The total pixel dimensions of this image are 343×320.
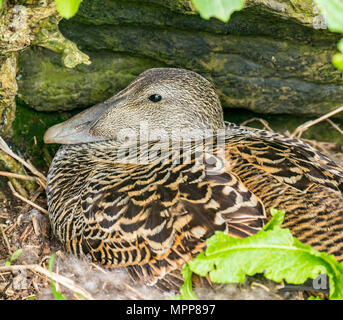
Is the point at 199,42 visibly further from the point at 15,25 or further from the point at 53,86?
the point at 15,25

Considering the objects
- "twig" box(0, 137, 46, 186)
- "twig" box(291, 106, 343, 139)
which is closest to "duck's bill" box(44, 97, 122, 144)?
"twig" box(0, 137, 46, 186)

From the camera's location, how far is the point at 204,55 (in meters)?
3.29

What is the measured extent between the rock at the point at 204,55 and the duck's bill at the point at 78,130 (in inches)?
11.7

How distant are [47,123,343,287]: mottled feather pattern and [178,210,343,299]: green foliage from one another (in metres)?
0.22

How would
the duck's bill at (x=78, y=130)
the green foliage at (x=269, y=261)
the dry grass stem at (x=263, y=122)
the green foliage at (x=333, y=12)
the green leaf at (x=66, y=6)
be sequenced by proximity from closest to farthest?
the green foliage at (x=333, y=12) → the green leaf at (x=66, y=6) → the green foliage at (x=269, y=261) → the duck's bill at (x=78, y=130) → the dry grass stem at (x=263, y=122)

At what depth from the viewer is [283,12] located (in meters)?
2.88

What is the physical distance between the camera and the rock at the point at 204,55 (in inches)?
119

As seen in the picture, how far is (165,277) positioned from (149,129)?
1.23 m

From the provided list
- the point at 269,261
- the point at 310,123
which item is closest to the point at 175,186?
the point at 269,261

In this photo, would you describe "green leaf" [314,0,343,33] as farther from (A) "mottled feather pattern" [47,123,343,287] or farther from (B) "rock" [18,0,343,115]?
(B) "rock" [18,0,343,115]

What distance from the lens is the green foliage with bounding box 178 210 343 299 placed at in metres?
1.80

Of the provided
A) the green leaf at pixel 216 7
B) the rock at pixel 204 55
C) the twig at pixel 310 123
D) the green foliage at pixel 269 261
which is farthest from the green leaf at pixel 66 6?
the twig at pixel 310 123

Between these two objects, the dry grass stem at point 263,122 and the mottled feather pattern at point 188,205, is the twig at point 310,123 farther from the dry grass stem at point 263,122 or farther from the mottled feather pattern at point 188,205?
the mottled feather pattern at point 188,205

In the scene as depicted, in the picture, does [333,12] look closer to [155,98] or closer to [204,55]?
[155,98]
